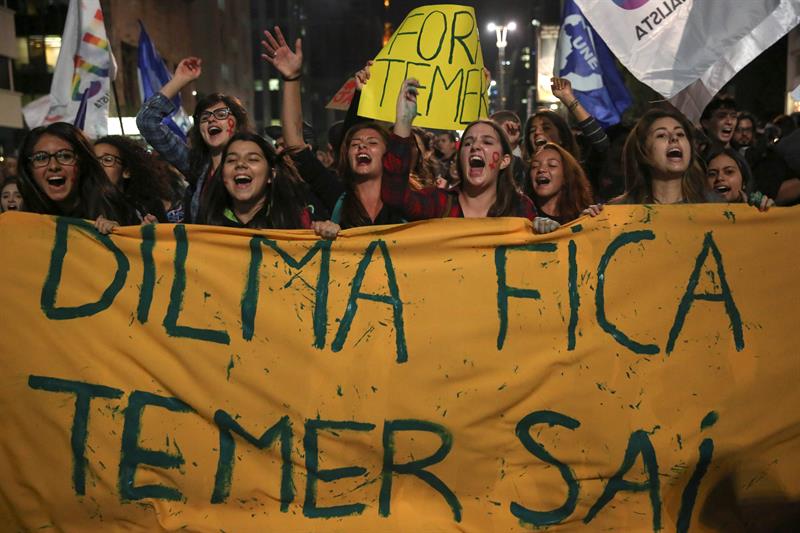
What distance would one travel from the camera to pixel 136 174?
17.0 ft

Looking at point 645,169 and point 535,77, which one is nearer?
point 645,169

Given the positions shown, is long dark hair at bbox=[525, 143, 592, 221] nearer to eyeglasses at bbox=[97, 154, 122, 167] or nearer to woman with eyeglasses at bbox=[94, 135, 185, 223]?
woman with eyeglasses at bbox=[94, 135, 185, 223]

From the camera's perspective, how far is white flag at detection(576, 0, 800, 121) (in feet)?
16.2

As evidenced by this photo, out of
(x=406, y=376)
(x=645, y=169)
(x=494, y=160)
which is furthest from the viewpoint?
(x=645, y=169)

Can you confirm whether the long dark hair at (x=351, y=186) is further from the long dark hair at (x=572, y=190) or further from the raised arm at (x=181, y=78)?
the raised arm at (x=181, y=78)

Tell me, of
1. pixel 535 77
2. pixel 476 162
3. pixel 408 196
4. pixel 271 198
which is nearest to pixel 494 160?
pixel 476 162

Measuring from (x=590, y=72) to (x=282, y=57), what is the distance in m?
2.72

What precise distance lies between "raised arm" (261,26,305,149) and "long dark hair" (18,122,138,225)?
0.93 meters

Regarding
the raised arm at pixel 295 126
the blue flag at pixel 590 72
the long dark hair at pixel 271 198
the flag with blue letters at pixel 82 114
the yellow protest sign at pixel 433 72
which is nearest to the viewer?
the long dark hair at pixel 271 198

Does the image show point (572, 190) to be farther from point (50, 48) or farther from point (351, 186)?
point (50, 48)

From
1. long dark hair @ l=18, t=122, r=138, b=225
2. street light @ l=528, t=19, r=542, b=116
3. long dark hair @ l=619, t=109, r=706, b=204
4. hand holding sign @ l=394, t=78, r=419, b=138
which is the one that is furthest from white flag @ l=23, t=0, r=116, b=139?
street light @ l=528, t=19, r=542, b=116

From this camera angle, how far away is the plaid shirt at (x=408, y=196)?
13.2 ft

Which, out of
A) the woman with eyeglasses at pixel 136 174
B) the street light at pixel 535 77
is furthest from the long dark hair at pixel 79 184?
the street light at pixel 535 77

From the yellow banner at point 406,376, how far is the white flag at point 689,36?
4.73 ft
